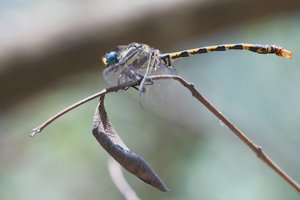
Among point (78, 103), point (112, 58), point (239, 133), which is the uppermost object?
point (112, 58)

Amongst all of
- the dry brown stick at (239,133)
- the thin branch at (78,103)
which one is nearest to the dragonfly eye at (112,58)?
the thin branch at (78,103)

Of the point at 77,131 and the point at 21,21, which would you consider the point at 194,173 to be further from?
the point at 21,21

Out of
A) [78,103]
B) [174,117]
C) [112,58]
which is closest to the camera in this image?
[78,103]

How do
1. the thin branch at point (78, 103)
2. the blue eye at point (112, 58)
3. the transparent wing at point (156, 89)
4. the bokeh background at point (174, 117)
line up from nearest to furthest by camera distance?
the thin branch at point (78, 103)
the transparent wing at point (156, 89)
the blue eye at point (112, 58)
the bokeh background at point (174, 117)

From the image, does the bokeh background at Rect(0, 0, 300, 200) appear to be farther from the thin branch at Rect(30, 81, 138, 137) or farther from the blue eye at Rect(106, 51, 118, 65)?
the thin branch at Rect(30, 81, 138, 137)

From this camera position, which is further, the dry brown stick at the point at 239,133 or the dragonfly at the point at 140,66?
the dragonfly at the point at 140,66

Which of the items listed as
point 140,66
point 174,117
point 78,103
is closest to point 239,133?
point 78,103

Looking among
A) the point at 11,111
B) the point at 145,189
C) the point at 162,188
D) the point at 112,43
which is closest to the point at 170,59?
the point at 162,188

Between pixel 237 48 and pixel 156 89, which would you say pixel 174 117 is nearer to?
pixel 237 48

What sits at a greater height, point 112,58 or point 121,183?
point 112,58

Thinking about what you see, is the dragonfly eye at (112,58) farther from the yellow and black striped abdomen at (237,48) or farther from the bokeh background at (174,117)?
the bokeh background at (174,117)
